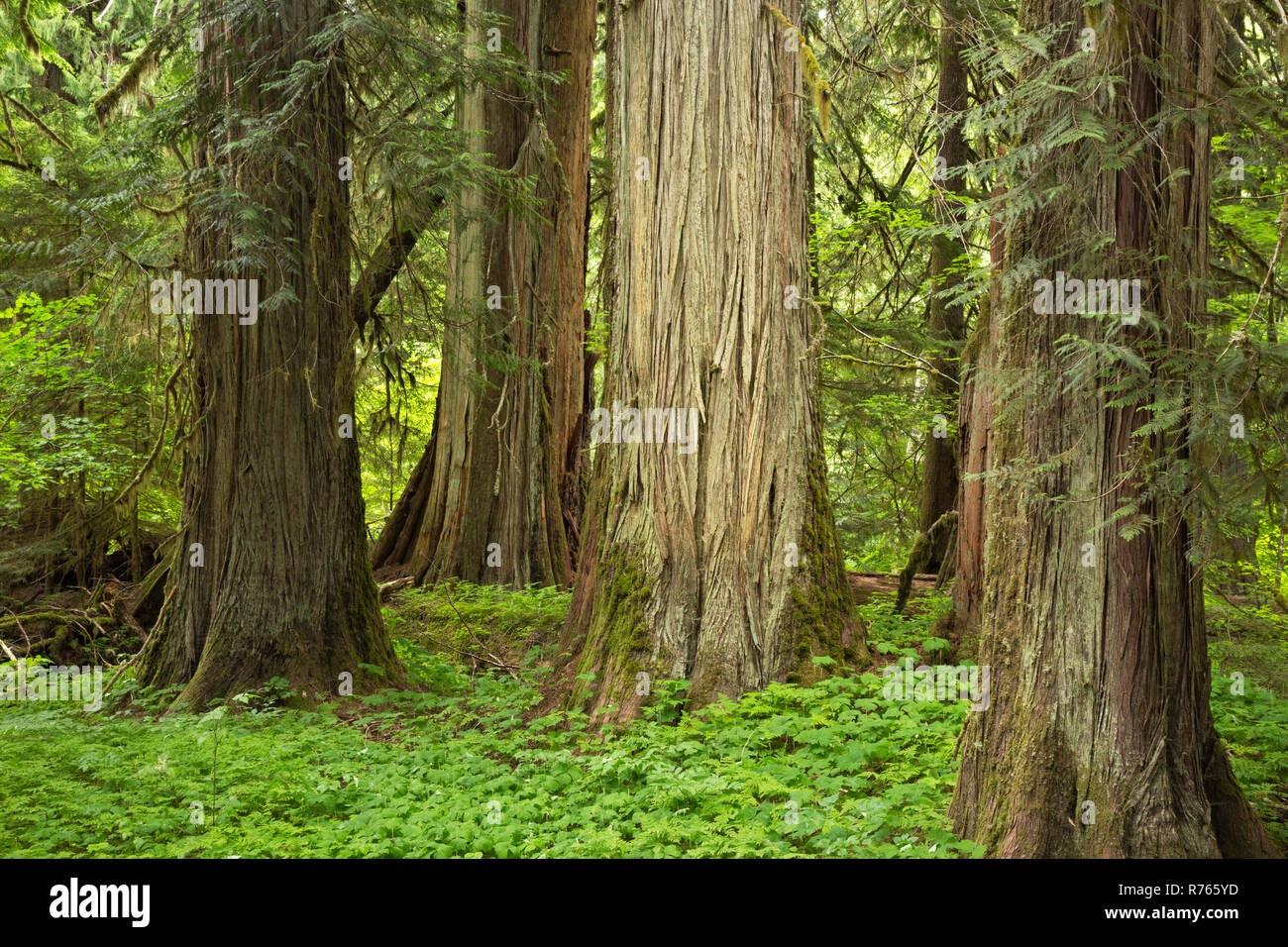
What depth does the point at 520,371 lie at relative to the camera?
985 centimetres

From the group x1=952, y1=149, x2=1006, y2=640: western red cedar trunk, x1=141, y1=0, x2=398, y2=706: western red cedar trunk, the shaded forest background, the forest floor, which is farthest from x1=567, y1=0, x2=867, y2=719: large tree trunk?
x1=141, y1=0, x2=398, y2=706: western red cedar trunk

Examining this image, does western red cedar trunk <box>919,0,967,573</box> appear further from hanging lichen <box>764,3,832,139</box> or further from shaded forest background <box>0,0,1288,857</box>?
hanging lichen <box>764,3,832,139</box>

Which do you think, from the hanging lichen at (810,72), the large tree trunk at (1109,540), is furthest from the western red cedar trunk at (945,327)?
the large tree trunk at (1109,540)

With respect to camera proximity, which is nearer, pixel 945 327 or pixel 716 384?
pixel 716 384

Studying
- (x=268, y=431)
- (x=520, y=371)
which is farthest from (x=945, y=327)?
(x=268, y=431)

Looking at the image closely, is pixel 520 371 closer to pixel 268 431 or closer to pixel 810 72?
pixel 268 431

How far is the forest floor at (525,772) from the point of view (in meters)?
3.98

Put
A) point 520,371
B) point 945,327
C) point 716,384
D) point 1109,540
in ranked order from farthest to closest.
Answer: point 945,327 < point 520,371 < point 716,384 < point 1109,540

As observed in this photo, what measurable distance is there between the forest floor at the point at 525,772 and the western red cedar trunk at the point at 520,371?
12.1ft

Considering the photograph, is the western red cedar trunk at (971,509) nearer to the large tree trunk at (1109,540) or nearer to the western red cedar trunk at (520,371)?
the large tree trunk at (1109,540)

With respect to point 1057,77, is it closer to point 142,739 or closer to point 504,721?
point 504,721

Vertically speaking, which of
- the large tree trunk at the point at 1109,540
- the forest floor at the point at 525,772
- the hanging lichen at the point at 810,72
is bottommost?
the forest floor at the point at 525,772

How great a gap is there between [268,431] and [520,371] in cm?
361

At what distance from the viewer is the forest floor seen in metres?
3.98
